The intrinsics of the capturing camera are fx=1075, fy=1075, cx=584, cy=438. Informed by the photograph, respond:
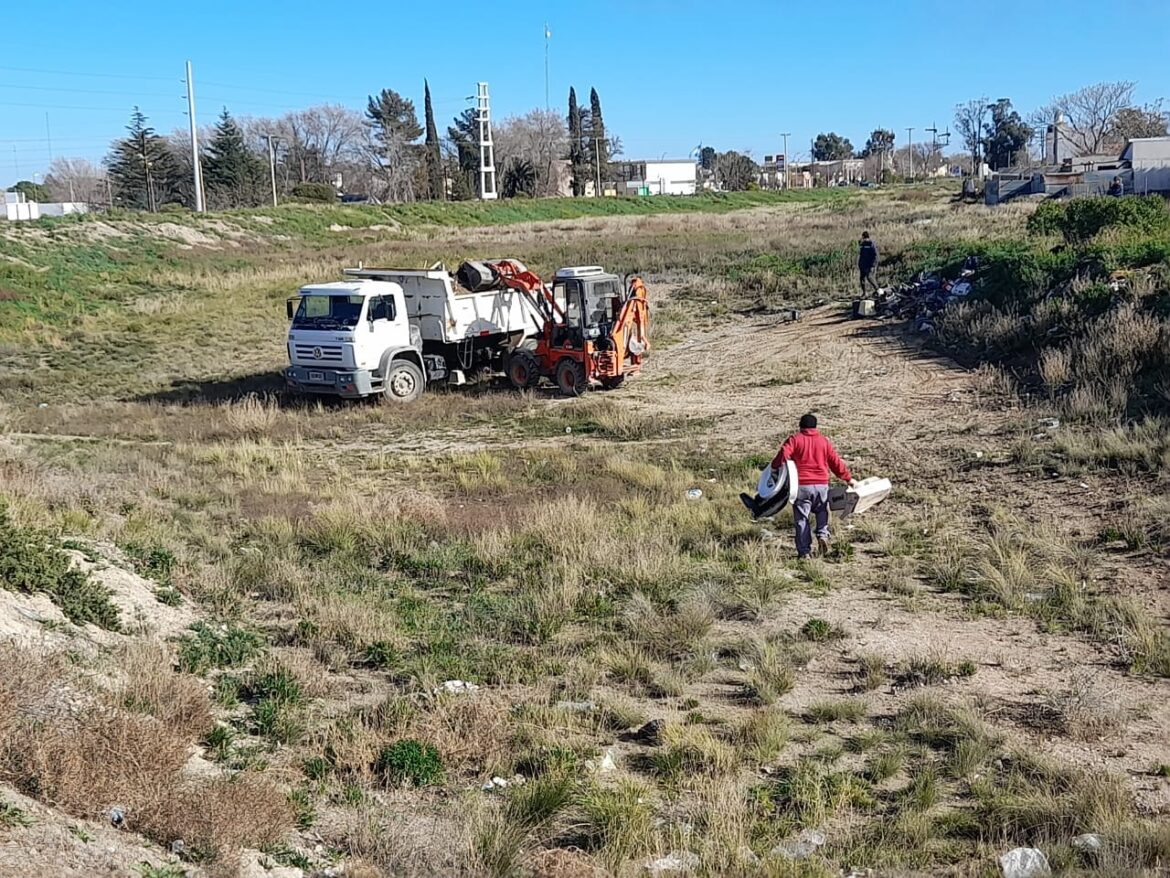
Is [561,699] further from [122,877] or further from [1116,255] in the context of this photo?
[1116,255]

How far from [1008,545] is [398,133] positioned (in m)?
99.8

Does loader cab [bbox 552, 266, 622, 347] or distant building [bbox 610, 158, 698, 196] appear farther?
distant building [bbox 610, 158, 698, 196]

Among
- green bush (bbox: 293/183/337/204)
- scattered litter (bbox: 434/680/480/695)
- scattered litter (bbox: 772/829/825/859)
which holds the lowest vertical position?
scattered litter (bbox: 772/829/825/859)

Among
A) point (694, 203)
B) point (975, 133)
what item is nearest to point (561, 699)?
point (694, 203)

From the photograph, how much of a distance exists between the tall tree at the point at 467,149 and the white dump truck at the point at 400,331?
261 ft

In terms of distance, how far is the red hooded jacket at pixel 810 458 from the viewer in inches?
421

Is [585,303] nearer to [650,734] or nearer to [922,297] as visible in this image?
[922,297]

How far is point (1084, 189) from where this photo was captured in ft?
178

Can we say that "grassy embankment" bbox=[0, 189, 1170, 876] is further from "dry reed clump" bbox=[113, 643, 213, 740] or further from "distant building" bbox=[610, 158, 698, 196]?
"distant building" bbox=[610, 158, 698, 196]

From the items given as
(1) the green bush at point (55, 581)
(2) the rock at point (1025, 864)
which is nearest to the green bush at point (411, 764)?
(1) the green bush at point (55, 581)

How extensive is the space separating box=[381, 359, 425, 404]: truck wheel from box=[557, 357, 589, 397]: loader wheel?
9.15 feet

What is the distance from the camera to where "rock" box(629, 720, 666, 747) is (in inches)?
278

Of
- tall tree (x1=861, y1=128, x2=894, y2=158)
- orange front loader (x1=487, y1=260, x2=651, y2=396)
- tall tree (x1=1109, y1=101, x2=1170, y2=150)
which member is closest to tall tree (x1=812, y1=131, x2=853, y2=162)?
tall tree (x1=861, y1=128, x2=894, y2=158)

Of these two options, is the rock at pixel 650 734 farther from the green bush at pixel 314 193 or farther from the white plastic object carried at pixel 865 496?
the green bush at pixel 314 193
